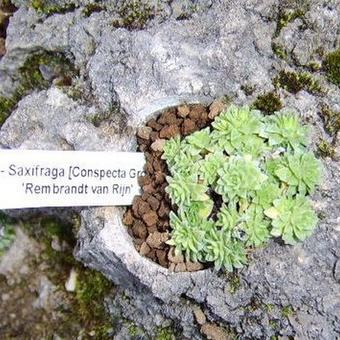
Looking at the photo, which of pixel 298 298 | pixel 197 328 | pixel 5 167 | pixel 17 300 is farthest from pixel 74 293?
pixel 298 298

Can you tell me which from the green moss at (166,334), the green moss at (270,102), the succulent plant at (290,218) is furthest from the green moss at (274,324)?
the green moss at (270,102)

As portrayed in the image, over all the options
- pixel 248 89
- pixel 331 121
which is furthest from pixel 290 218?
pixel 248 89

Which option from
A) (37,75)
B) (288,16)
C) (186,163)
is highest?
(288,16)

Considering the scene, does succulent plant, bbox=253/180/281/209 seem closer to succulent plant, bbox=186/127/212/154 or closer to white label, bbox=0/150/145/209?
succulent plant, bbox=186/127/212/154

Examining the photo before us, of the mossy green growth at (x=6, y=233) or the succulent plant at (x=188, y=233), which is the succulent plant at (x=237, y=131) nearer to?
the succulent plant at (x=188, y=233)

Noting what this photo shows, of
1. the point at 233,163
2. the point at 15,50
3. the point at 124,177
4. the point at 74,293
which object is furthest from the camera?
the point at 74,293

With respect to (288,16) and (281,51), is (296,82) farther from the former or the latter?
(288,16)

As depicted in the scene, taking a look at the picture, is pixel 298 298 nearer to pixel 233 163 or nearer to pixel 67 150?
pixel 233 163
